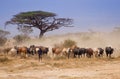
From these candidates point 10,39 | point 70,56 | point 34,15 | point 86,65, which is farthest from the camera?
point 10,39

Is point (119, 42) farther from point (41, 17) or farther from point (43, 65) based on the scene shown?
point (43, 65)

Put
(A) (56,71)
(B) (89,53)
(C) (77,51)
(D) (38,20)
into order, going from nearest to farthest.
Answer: (A) (56,71) → (C) (77,51) → (B) (89,53) → (D) (38,20)

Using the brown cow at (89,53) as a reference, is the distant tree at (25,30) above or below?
above

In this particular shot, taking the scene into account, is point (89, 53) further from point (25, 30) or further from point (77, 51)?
point (25, 30)

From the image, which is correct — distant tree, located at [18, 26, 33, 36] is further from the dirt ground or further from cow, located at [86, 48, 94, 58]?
the dirt ground

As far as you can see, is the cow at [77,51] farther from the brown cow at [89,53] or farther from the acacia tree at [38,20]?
Answer: the acacia tree at [38,20]

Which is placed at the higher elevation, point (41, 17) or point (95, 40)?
point (41, 17)

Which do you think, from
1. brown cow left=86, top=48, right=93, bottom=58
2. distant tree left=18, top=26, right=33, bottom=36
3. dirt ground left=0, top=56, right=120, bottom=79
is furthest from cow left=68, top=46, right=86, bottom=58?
distant tree left=18, top=26, right=33, bottom=36

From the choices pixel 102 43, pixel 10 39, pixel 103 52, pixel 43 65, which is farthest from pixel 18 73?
pixel 10 39

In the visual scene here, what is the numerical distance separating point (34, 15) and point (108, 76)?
33725 millimetres

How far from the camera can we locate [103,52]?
31297 mm

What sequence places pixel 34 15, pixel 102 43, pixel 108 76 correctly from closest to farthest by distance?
pixel 108 76 < pixel 102 43 < pixel 34 15

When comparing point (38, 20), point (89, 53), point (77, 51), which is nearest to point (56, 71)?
point (77, 51)

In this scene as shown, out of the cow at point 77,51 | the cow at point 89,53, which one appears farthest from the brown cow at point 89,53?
the cow at point 77,51
